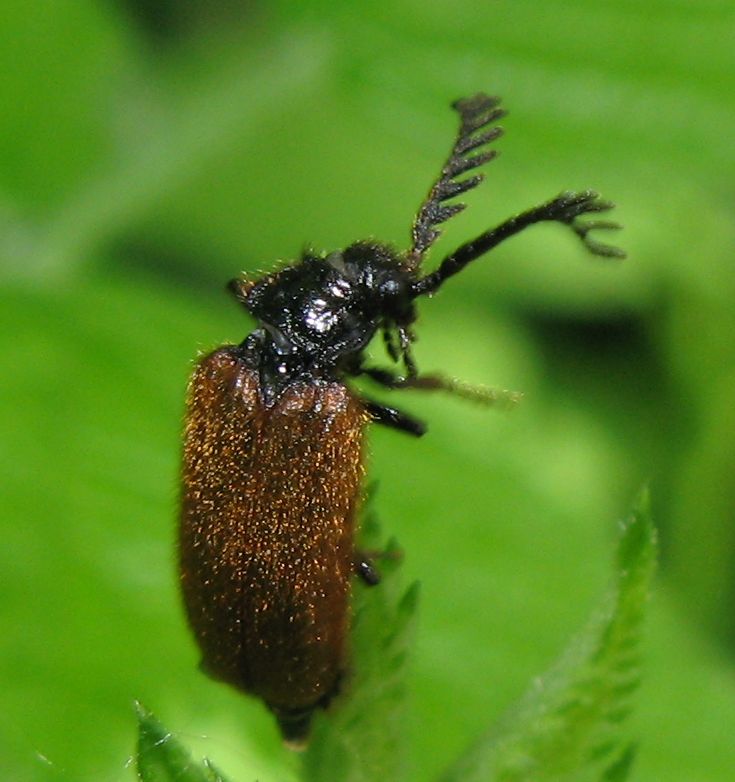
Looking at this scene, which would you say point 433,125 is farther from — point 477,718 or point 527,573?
point 477,718

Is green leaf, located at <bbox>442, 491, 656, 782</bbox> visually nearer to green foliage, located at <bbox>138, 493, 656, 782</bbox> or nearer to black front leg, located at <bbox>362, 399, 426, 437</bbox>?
green foliage, located at <bbox>138, 493, 656, 782</bbox>

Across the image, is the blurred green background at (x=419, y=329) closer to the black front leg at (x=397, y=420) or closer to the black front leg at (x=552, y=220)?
the black front leg at (x=397, y=420)

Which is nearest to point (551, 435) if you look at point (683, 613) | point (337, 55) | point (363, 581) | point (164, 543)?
point (683, 613)

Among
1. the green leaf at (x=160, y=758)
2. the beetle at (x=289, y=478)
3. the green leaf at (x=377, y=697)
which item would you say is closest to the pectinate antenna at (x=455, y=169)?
the beetle at (x=289, y=478)

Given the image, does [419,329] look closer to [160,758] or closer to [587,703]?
[587,703]

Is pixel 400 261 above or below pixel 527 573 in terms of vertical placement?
above

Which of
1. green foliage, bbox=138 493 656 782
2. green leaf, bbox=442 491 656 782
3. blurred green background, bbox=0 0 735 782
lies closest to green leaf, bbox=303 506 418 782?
green foliage, bbox=138 493 656 782

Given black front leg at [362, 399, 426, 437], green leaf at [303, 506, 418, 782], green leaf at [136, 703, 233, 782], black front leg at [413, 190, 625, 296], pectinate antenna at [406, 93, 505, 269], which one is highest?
pectinate antenna at [406, 93, 505, 269]
